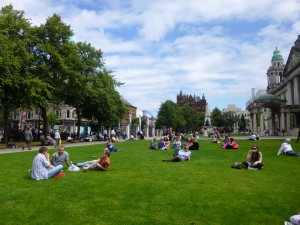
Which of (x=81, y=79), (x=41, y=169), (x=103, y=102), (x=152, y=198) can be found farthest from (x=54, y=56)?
(x=152, y=198)

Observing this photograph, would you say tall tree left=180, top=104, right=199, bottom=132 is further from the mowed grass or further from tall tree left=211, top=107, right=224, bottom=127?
the mowed grass

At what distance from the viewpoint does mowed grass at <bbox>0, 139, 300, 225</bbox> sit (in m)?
7.14

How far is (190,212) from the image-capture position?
7.53m

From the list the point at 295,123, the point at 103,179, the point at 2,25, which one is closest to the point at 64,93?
the point at 2,25

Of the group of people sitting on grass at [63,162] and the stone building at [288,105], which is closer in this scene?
the group of people sitting on grass at [63,162]

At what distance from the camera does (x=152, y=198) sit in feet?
29.2

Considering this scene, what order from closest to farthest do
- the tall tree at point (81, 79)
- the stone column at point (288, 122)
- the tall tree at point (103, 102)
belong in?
the tall tree at point (81, 79), the tall tree at point (103, 102), the stone column at point (288, 122)

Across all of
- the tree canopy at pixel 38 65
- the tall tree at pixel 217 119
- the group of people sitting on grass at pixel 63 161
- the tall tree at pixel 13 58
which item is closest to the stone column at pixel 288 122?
the tree canopy at pixel 38 65

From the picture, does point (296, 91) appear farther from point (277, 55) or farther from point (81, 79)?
point (81, 79)

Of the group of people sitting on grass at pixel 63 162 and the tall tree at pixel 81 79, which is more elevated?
the tall tree at pixel 81 79

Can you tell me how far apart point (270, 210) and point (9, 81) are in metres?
29.4

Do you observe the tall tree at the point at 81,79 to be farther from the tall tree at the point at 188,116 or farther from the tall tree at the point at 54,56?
the tall tree at the point at 188,116

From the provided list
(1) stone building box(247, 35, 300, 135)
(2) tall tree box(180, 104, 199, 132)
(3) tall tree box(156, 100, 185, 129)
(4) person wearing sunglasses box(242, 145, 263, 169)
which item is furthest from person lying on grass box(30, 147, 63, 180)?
(2) tall tree box(180, 104, 199, 132)

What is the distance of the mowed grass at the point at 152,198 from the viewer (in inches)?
281
